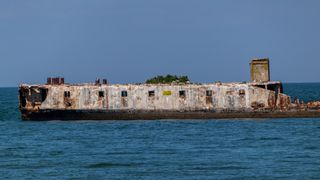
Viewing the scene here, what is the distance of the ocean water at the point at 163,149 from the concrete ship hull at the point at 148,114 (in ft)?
2.45

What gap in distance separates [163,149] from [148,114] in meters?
Result: 16.5

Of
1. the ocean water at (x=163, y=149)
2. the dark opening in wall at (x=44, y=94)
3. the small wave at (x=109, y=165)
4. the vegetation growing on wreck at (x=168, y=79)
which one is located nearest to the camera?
the ocean water at (x=163, y=149)

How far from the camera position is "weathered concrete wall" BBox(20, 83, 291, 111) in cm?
5341

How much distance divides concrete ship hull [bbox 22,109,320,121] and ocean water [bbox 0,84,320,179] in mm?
748

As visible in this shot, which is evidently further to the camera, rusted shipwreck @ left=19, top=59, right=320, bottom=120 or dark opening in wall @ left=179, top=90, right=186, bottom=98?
dark opening in wall @ left=179, top=90, right=186, bottom=98

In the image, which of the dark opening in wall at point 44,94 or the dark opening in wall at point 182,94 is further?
the dark opening in wall at point 44,94

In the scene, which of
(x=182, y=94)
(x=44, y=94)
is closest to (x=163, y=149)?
(x=182, y=94)

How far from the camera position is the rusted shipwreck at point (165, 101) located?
5338 centimetres

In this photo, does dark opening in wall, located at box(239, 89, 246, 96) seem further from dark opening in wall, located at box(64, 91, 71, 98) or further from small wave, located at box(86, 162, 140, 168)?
small wave, located at box(86, 162, 140, 168)

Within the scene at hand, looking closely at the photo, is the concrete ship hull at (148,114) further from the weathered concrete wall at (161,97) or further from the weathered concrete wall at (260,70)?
the weathered concrete wall at (260,70)

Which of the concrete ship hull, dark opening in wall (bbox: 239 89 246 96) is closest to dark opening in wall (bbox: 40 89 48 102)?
the concrete ship hull

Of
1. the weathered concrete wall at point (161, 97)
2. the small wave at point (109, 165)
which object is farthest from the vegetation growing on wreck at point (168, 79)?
the small wave at point (109, 165)

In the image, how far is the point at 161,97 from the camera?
54.3 metres

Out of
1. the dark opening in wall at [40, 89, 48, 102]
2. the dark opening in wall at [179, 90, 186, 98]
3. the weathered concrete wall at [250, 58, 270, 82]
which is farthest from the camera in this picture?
the dark opening in wall at [40, 89, 48, 102]
